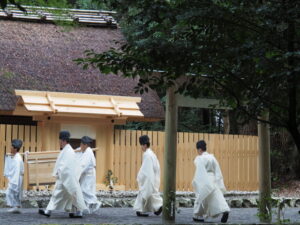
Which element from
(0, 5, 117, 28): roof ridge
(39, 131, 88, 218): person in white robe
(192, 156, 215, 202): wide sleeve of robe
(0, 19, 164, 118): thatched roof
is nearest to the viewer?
(192, 156, 215, 202): wide sleeve of robe

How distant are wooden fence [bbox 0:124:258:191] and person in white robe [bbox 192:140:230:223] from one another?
559 centimetres

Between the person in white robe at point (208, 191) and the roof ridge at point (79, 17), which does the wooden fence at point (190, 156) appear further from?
the person in white robe at point (208, 191)

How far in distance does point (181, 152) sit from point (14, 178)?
239 inches

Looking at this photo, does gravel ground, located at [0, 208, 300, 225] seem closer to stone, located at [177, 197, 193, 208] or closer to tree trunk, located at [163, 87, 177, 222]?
tree trunk, located at [163, 87, 177, 222]

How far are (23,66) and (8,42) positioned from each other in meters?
1.35

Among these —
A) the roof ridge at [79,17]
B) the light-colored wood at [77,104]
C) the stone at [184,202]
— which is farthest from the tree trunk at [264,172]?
the roof ridge at [79,17]

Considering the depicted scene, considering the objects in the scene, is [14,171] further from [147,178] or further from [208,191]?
[208,191]

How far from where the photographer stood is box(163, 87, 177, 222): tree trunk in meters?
9.95

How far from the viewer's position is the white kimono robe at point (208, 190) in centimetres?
1089

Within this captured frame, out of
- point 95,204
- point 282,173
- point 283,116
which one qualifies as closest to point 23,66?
point 95,204

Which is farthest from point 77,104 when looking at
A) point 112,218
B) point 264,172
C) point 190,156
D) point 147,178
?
point 264,172

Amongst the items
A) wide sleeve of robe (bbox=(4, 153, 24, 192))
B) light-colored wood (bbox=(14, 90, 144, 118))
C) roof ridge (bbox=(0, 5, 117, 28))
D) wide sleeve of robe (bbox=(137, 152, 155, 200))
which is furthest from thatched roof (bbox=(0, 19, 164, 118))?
wide sleeve of robe (bbox=(137, 152, 155, 200))

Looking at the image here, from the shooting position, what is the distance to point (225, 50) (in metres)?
6.96

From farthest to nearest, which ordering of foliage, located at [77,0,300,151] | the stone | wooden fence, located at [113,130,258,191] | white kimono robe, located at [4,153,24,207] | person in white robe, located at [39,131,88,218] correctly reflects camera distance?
wooden fence, located at [113,130,258,191]
the stone
white kimono robe, located at [4,153,24,207]
person in white robe, located at [39,131,88,218]
foliage, located at [77,0,300,151]
